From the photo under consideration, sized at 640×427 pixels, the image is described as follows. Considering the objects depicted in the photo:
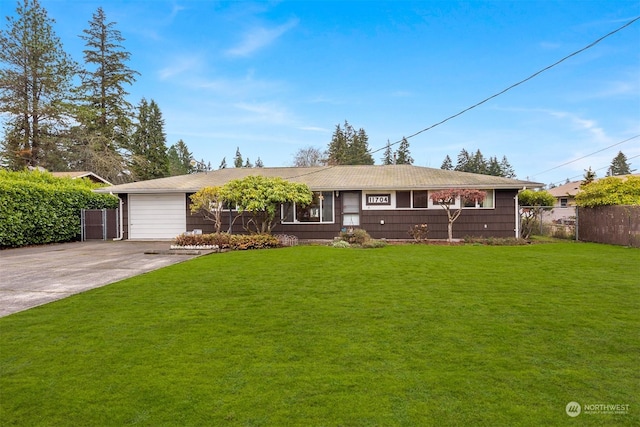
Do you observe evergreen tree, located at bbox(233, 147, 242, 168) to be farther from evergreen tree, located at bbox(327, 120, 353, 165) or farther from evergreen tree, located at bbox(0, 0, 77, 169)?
evergreen tree, located at bbox(0, 0, 77, 169)

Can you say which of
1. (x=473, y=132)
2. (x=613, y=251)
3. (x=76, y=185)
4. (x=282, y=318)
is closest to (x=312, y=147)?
(x=473, y=132)

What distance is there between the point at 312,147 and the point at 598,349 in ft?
154

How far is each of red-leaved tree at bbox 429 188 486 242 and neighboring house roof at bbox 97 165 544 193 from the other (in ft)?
1.99

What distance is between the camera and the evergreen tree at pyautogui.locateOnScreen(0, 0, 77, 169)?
21984 millimetres

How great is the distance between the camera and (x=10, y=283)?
688 cm

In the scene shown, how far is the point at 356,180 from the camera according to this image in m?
15.5

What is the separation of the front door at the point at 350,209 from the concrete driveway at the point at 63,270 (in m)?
6.34

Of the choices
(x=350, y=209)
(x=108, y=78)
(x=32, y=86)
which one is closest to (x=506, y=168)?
(x=350, y=209)

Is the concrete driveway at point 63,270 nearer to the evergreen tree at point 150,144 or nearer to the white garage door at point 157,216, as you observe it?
the white garage door at point 157,216

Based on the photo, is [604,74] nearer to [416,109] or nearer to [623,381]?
[416,109]

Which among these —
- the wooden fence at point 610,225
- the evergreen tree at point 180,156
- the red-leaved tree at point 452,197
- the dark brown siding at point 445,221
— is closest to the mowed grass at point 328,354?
the red-leaved tree at point 452,197

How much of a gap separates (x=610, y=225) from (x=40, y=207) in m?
22.2

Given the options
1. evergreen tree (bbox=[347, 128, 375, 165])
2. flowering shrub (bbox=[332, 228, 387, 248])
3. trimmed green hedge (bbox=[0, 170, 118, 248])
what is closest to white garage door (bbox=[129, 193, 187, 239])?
trimmed green hedge (bbox=[0, 170, 118, 248])
